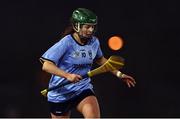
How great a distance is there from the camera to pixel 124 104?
13016mm

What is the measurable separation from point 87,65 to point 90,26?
41 cm

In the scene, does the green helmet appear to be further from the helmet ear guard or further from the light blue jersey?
the light blue jersey

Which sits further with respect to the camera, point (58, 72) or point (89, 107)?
point (89, 107)

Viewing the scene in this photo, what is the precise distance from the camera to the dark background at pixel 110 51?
496 inches

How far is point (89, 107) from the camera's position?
342 inches

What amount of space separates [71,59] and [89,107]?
50 centimetres

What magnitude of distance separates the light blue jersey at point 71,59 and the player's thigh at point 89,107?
0.41ft

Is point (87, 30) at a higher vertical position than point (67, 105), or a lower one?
higher

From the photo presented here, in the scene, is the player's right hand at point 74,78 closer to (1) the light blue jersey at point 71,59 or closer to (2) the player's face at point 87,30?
(1) the light blue jersey at point 71,59

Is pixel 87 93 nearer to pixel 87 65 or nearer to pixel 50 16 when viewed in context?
pixel 87 65

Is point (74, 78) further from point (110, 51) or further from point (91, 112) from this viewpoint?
point (110, 51)

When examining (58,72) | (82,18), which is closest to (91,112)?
(58,72)
